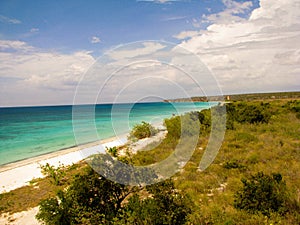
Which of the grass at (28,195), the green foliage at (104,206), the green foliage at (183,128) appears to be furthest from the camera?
the green foliage at (183,128)

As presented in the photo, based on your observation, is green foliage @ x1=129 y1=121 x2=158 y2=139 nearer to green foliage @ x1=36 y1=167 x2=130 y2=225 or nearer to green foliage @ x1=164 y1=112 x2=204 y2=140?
green foliage @ x1=164 y1=112 x2=204 y2=140

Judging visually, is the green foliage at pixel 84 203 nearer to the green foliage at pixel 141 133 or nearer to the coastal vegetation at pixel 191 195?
the coastal vegetation at pixel 191 195

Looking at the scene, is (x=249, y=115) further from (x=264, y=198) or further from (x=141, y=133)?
(x=264, y=198)

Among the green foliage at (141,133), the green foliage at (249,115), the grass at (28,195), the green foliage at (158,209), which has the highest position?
the green foliage at (249,115)

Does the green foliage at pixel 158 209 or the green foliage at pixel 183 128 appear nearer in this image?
the green foliage at pixel 158 209

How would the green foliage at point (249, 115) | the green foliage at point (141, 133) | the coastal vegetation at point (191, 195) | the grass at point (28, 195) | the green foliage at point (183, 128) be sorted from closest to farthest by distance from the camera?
the coastal vegetation at point (191, 195) → the grass at point (28, 195) → the green foliage at point (183, 128) → the green foliage at point (249, 115) → the green foliage at point (141, 133)

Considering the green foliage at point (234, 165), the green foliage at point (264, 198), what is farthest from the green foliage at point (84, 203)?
the green foliage at point (234, 165)

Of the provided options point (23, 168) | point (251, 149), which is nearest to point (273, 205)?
point (251, 149)

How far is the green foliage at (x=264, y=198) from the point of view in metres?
6.04

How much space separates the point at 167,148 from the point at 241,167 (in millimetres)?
5714


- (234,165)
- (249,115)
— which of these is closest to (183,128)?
(249,115)

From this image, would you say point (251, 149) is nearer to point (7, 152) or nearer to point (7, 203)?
point (7, 203)

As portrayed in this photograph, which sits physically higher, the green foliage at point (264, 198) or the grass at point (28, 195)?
the green foliage at point (264, 198)

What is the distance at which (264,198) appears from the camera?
20.3ft
